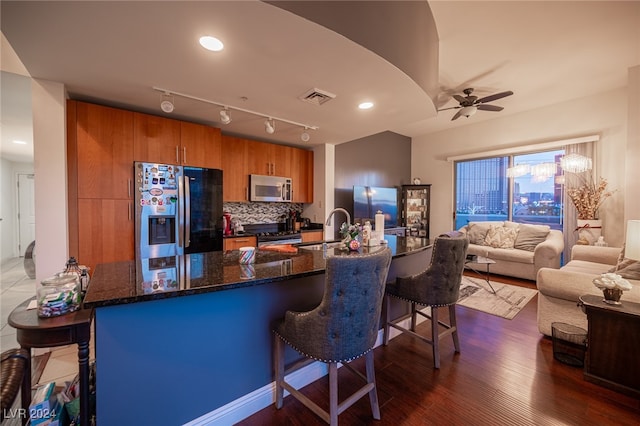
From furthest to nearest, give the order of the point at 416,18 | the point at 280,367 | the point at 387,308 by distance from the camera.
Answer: the point at 387,308 < the point at 416,18 < the point at 280,367

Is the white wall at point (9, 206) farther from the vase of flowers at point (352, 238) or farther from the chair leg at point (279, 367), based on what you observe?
the vase of flowers at point (352, 238)

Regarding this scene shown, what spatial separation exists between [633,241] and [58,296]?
3.55 metres

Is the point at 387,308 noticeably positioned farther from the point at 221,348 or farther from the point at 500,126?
the point at 500,126

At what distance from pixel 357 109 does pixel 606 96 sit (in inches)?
175

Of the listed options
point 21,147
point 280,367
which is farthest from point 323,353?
point 21,147

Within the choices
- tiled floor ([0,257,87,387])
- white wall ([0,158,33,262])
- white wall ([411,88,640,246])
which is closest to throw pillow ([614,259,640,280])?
white wall ([411,88,640,246])

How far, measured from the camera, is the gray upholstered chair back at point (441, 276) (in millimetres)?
2004

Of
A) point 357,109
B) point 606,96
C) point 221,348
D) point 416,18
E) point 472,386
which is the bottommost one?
point 472,386

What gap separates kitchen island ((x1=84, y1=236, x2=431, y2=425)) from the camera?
3.94 ft

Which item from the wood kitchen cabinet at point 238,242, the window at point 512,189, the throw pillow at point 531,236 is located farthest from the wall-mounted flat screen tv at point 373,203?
the throw pillow at point 531,236

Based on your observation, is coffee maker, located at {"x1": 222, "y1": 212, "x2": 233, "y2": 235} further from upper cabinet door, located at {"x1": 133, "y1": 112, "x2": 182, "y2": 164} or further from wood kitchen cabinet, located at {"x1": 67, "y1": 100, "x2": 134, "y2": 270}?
wood kitchen cabinet, located at {"x1": 67, "y1": 100, "x2": 134, "y2": 270}

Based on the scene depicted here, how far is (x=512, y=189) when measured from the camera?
17.9 feet

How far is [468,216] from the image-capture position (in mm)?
6113

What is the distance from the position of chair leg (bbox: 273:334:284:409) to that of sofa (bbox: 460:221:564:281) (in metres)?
4.49
